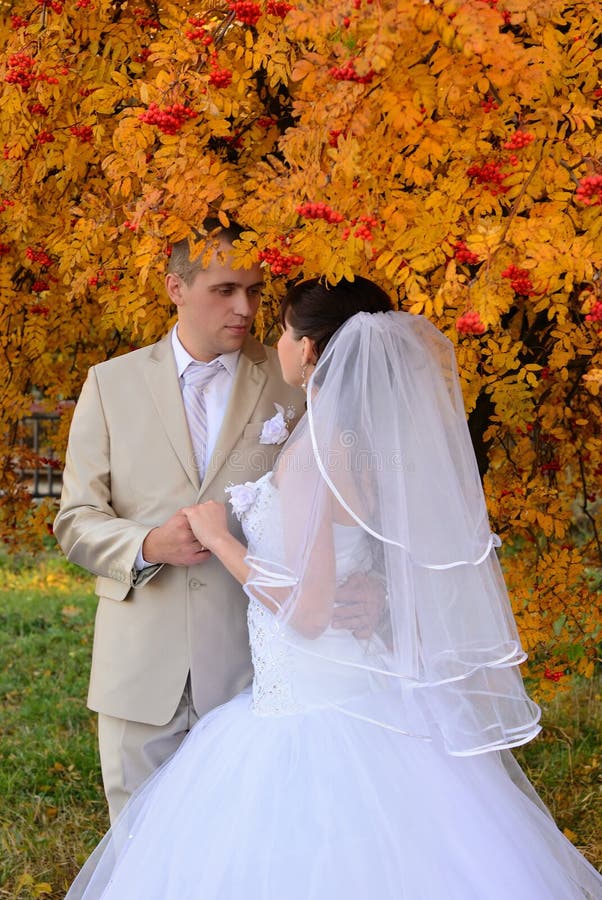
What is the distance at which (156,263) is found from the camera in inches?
117

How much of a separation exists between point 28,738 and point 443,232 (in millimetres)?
4304

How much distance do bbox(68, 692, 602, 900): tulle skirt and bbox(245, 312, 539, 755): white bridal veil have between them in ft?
0.35

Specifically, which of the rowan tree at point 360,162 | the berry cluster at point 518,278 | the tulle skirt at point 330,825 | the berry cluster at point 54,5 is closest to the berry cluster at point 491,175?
the rowan tree at point 360,162

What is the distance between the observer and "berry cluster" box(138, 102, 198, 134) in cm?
272

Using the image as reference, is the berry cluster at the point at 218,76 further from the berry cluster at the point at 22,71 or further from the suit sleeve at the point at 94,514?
the suit sleeve at the point at 94,514

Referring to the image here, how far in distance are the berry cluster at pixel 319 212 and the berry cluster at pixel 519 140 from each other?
0.42m

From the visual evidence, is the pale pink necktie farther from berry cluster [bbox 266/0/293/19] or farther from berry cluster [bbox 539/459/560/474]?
berry cluster [bbox 539/459/560/474]

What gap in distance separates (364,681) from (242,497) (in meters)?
0.56

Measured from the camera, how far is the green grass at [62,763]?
14.7 ft

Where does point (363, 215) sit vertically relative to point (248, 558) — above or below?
above

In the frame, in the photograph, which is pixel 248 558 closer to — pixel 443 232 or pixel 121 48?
pixel 443 232

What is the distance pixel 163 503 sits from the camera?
3.14 m

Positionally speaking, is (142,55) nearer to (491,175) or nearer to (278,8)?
(278,8)

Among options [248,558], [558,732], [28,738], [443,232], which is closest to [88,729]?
[28,738]
